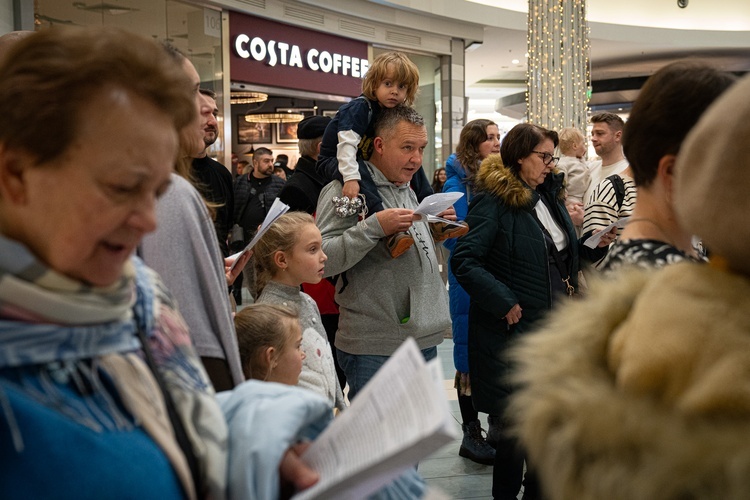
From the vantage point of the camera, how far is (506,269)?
3447 mm

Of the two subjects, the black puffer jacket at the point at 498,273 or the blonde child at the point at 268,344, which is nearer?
the blonde child at the point at 268,344

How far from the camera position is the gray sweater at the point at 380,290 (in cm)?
296

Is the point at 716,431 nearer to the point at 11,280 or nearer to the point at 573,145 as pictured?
the point at 11,280

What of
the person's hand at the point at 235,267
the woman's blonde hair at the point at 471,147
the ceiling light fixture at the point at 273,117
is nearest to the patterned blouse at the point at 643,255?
the person's hand at the point at 235,267

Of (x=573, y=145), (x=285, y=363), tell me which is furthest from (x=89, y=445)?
(x=573, y=145)

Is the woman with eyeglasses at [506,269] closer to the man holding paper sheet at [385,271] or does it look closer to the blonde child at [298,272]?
the man holding paper sheet at [385,271]

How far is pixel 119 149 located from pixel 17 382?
30 cm

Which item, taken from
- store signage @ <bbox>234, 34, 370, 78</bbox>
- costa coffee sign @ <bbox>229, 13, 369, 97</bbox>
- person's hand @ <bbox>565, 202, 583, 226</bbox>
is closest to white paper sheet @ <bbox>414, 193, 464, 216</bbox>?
person's hand @ <bbox>565, 202, 583, 226</bbox>

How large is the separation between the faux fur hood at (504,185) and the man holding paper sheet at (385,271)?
0.45 m

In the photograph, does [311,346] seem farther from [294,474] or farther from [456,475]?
[294,474]

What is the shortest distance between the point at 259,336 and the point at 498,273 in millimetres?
1436

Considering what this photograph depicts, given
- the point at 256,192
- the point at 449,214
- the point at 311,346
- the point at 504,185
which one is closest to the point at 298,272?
the point at 311,346

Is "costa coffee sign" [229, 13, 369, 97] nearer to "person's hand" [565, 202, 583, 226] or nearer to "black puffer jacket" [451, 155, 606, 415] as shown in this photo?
"person's hand" [565, 202, 583, 226]

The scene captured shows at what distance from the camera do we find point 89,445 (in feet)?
2.98
